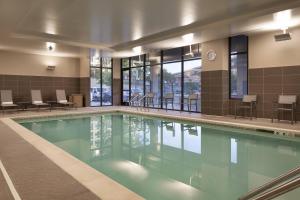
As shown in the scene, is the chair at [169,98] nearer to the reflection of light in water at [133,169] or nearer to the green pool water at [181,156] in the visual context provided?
the green pool water at [181,156]

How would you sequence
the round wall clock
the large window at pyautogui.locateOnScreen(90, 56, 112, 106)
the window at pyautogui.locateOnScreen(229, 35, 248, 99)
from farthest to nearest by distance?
the large window at pyautogui.locateOnScreen(90, 56, 112, 106)
the round wall clock
the window at pyautogui.locateOnScreen(229, 35, 248, 99)

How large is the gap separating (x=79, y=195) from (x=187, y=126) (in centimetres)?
567

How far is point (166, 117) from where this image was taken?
8938 millimetres

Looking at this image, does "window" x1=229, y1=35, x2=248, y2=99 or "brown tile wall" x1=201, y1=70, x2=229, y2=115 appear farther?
"brown tile wall" x1=201, y1=70, x2=229, y2=115

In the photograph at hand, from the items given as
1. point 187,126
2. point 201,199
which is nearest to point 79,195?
point 201,199

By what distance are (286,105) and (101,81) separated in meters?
9.31

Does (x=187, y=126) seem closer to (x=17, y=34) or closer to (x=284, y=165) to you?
(x=284, y=165)

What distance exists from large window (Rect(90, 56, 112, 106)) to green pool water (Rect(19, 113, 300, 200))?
5.68 meters

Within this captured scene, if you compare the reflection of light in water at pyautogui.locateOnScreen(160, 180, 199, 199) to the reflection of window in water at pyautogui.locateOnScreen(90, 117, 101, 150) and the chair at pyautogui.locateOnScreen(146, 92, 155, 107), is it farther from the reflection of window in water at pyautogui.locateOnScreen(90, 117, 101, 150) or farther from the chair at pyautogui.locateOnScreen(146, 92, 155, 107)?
the chair at pyautogui.locateOnScreen(146, 92, 155, 107)

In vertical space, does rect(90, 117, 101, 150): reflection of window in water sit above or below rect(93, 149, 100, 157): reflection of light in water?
above

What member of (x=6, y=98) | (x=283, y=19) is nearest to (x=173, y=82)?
(x=283, y=19)

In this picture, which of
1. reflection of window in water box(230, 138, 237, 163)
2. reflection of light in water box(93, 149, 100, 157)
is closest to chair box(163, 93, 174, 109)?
reflection of window in water box(230, 138, 237, 163)

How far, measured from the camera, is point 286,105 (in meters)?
7.44

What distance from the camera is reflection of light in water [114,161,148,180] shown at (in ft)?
11.9
